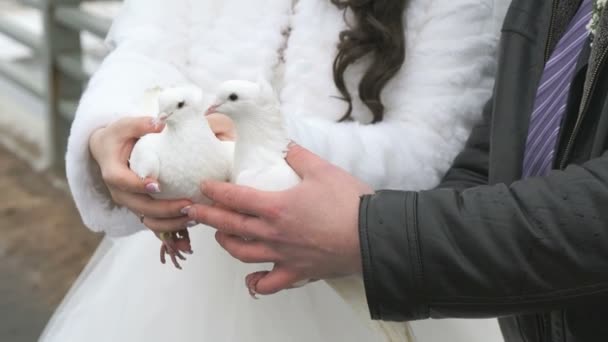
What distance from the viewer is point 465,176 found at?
43.7 inches

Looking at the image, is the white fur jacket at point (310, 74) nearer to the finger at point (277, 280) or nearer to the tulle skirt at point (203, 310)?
the tulle skirt at point (203, 310)

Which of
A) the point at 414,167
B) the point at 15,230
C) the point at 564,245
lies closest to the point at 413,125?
the point at 414,167

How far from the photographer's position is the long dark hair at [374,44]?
45.6 inches

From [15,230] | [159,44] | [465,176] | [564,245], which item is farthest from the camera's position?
[15,230]

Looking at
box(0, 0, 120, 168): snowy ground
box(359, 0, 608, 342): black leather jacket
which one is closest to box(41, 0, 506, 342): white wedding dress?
box(359, 0, 608, 342): black leather jacket

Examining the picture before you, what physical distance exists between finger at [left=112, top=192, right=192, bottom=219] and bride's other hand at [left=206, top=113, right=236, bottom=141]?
13 centimetres

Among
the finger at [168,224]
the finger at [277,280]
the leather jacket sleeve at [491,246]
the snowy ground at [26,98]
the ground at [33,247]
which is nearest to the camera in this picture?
the leather jacket sleeve at [491,246]

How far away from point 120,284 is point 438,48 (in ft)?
1.92

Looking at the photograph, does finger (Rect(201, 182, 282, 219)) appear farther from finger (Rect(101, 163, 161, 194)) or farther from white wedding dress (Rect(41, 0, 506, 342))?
white wedding dress (Rect(41, 0, 506, 342))

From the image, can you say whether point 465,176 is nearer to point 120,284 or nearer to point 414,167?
point 414,167

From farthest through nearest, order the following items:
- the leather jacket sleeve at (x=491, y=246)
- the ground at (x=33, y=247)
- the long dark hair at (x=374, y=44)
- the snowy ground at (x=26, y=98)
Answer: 1. the snowy ground at (x=26, y=98)
2. the ground at (x=33, y=247)
3. the long dark hair at (x=374, y=44)
4. the leather jacket sleeve at (x=491, y=246)

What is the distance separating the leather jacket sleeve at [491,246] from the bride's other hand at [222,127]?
302mm

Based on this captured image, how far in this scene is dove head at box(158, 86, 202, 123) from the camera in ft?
2.82

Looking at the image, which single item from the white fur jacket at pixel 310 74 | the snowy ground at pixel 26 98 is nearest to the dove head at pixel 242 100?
the white fur jacket at pixel 310 74
